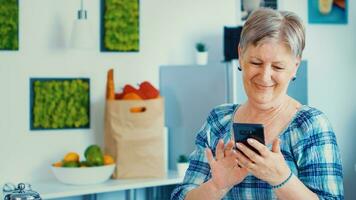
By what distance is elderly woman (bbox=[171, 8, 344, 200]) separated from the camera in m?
1.31

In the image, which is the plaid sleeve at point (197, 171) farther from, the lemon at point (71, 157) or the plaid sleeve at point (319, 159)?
the lemon at point (71, 157)

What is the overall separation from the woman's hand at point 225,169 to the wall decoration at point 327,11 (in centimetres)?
294

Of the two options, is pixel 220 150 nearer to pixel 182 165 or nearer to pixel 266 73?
pixel 266 73

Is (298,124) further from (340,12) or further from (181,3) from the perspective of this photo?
(340,12)

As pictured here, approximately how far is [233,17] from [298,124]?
7.88 ft

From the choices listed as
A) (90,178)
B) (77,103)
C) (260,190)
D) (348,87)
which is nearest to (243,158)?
(260,190)

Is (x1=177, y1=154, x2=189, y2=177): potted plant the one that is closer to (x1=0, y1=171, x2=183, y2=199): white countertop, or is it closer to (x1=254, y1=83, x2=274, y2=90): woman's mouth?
(x1=0, y1=171, x2=183, y2=199): white countertop

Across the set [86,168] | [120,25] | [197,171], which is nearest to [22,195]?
[197,171]

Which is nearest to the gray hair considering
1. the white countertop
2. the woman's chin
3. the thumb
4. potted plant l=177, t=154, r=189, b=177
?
the woman's chin

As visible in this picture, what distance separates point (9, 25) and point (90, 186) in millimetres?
903

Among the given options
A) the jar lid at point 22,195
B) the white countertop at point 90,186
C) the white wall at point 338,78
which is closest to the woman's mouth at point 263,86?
the jar lid at point 22,195

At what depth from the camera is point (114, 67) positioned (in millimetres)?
3363

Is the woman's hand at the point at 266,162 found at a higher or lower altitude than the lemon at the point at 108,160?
higher

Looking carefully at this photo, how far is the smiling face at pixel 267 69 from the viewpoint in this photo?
1.37 metres
